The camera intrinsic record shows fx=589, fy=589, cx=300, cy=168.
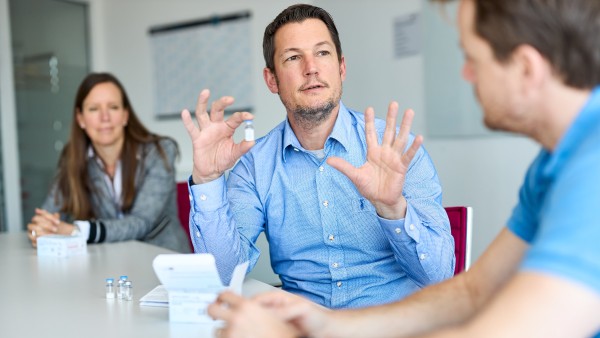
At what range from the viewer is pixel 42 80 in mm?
4641

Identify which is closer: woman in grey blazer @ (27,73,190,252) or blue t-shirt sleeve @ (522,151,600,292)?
blue t-shirt sleeve @ (522,151,600,292)

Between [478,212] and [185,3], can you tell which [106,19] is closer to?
[185,3]

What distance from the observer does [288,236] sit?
5.75 ft

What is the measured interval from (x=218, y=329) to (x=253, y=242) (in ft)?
2.35

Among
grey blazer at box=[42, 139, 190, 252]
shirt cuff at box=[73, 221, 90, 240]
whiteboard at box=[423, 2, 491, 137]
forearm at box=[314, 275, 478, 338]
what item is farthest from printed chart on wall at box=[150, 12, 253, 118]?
forearm at box=[314, 275, 478, 338]

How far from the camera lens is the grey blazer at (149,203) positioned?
8.15 ft

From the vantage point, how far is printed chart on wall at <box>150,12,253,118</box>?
13.7 feet

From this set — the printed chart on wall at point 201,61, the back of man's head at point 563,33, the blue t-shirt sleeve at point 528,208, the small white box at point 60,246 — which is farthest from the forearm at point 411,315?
the printed chart on wall at point 201,61

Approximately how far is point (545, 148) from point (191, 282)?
0.68 metres

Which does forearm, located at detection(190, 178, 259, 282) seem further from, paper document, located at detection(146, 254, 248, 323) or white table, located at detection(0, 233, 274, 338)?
paper document, located at detection(146, 254, 248, 323)

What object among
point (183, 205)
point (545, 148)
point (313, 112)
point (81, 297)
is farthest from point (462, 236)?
point (183, 205)

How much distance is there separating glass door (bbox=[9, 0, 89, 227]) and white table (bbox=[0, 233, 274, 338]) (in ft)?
8.56

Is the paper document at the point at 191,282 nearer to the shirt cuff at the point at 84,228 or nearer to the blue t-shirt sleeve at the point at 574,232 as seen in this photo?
the blue t-shirt sleeve at the point at 574,232

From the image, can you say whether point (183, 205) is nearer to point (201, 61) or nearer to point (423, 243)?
point (423, 243)
